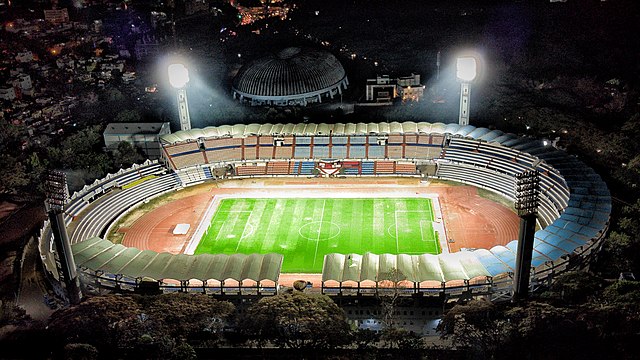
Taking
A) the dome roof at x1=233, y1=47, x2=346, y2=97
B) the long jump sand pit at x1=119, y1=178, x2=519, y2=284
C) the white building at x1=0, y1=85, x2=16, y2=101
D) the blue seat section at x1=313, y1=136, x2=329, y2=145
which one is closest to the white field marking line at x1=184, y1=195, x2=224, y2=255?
the long jump sand pit at x1=119, y1=178, x2=519, y2=284

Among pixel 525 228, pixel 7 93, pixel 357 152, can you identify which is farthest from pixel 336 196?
pixel 7 93

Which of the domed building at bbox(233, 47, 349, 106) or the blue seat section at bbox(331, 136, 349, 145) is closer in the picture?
the blue seat section at bbox(331, 136, 349, 145)

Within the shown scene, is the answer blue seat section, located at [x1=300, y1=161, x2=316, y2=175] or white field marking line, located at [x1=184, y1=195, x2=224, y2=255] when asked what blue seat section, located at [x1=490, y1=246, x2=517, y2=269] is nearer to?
white field marking line, located at [x1=184, y1=195, x2=224, y2=255]

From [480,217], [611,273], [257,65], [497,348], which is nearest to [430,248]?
[480,217]

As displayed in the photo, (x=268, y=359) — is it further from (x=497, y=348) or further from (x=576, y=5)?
(x=576, y=5)

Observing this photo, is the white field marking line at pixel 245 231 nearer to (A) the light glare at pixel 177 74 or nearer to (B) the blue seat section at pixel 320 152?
(B) the blue seat section at pixel 320 152

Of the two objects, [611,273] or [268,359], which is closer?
[268,359]

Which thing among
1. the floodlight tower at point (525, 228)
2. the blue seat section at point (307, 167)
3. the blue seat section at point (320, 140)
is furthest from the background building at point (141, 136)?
the floodlight tower at point (525, 228)
